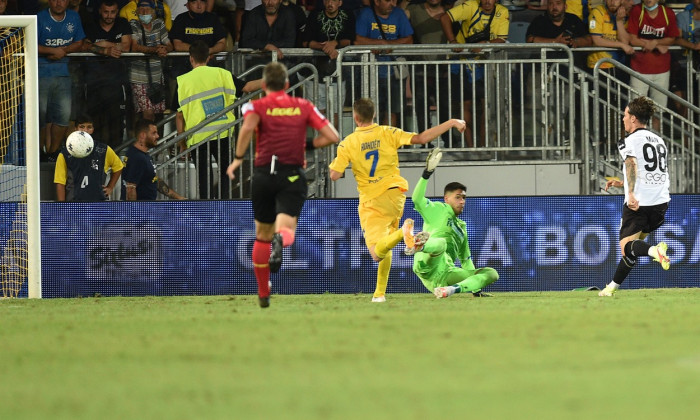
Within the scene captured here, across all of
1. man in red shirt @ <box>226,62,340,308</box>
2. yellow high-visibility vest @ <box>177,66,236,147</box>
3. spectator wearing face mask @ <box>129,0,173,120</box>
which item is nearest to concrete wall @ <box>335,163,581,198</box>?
yellow high-visibility vest @ <box>177,66,236,147</box>

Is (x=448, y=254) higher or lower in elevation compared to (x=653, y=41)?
lower

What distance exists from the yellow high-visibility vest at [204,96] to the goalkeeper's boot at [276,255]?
18.6 feet

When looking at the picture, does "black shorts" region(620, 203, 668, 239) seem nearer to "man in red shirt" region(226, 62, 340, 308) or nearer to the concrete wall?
the concrete wall

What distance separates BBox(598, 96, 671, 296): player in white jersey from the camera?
39.5ft

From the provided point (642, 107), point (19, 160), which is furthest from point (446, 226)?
point (19, 160)

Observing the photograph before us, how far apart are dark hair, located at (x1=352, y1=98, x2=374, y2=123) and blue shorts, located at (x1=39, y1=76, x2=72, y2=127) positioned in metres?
5.47

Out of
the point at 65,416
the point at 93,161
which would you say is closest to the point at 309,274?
the point at 93,161

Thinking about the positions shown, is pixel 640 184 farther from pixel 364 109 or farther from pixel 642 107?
pixel 364 109

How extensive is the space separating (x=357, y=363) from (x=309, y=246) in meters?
7.99

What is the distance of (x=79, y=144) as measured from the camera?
14867 millimetres

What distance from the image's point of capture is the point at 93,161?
49.6 ft

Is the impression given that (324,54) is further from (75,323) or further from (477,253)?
(75,323)

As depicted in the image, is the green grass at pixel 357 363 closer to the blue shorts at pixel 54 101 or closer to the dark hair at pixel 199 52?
the dark hair at pixel 199 52

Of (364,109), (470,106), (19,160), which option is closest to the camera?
(364,109)
